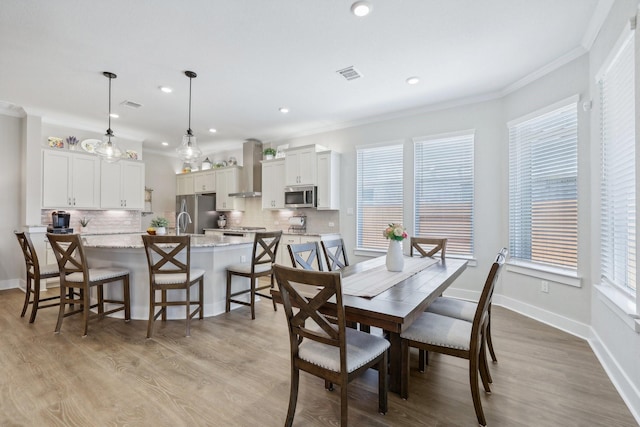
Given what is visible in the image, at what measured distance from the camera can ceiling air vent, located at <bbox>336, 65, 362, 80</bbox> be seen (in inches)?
140

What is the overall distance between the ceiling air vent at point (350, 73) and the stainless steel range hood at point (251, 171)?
354 cm

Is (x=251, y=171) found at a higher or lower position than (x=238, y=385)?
higher

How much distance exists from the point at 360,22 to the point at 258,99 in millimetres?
2184

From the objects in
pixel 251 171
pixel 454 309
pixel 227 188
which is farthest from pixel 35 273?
pixel 454 309

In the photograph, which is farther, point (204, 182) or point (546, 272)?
point (204, 182)

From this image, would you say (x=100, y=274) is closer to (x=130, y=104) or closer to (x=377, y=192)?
(x=130, y=104)

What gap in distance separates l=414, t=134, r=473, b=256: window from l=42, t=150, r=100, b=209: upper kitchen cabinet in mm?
5842

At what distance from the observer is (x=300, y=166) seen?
5.78m

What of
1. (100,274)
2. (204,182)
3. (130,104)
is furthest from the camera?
(204,182)

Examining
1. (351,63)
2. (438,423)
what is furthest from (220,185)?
(438,423)

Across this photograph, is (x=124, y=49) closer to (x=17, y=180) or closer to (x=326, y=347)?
(x=326, y=347)

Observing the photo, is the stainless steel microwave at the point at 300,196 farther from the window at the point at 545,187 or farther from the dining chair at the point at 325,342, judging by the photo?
the dining chair at the point at 325,342

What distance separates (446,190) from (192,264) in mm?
3689

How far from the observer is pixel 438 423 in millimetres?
1773
